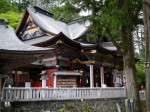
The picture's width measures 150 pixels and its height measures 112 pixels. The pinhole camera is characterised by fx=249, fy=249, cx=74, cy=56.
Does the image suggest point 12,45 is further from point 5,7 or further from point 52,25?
point 52,25

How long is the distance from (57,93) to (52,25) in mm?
10331

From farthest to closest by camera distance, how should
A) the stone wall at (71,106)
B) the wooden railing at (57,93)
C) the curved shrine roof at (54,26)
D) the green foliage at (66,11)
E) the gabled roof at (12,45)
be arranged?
the curved shrine roof at (54,26) → the stone wall at (71,106) → the wooden railing at (57,93) → the green foliage at (66,11) → the gabled roof at (12,45)

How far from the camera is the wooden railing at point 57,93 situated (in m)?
12.3

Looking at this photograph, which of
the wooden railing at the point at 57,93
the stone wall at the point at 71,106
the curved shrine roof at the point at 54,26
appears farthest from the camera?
the curved shrine roof at the point at 54,26

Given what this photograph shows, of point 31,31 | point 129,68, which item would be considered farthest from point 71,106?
point 31,31

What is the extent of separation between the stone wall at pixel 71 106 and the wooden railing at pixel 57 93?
0.27m

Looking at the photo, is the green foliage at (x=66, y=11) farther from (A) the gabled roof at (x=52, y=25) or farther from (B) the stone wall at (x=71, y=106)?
(A) the gabled roof at (x=52, y=25)

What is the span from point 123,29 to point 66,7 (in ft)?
8.80

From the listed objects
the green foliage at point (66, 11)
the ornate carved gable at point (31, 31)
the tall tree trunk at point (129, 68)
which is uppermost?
the ornate carved gable at point (31, 31)

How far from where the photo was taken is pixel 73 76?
19828 mm

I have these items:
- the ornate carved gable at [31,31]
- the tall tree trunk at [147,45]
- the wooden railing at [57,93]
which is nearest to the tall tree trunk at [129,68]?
the tall tree trunk at [147,45]

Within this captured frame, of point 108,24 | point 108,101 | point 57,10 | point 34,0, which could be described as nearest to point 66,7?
point 57,10

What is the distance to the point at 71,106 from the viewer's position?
15312 millimetres

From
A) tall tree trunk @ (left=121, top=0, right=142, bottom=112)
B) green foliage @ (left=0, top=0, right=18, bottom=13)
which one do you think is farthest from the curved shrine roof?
tall tree trunk @ (left=121, top=0, right=142, bottom=112)
